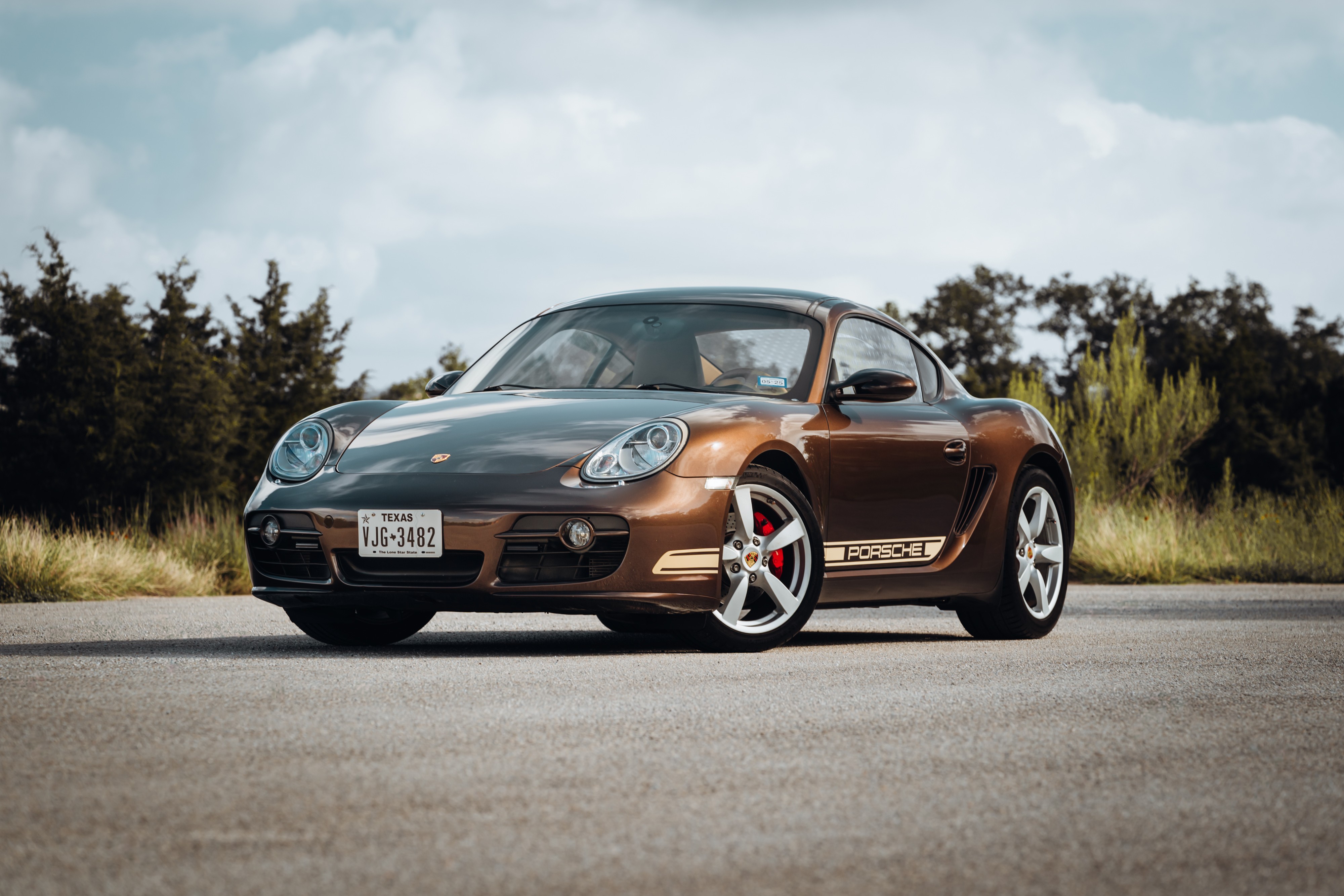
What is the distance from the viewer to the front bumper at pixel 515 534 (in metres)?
5.96

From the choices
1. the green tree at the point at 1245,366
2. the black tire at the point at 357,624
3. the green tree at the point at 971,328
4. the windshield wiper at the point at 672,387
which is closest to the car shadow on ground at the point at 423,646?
the black tire at the point at 357,624

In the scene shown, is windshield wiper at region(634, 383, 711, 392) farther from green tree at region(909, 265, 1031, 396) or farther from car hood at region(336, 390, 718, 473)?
green tree at region(909, 265, 1031, 396)

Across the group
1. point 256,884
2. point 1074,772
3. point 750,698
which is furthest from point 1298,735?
point 256,884

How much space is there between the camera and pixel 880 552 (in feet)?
23.4

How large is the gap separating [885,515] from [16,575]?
7566 millimetres

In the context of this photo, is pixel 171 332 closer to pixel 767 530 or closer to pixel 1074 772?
pixel 767 530

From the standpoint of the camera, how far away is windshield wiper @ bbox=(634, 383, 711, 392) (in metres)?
7.02

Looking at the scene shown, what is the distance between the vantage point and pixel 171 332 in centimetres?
4350

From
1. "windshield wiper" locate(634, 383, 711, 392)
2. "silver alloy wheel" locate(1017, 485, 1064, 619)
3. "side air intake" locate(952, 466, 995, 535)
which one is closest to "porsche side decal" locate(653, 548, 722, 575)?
"windshield wiper" locate(634, 383, 711, 392)

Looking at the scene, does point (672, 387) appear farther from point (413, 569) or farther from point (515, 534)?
point (413, 569)

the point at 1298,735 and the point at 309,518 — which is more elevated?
the point at 309,518

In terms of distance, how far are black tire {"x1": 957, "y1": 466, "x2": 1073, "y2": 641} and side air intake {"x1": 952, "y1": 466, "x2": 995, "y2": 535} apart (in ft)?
0.67

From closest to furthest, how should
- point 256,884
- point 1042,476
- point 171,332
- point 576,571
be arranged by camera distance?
point 256,884
point 576,571
point 1042,476
point 171,332

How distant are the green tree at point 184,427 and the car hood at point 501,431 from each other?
3176 cm
